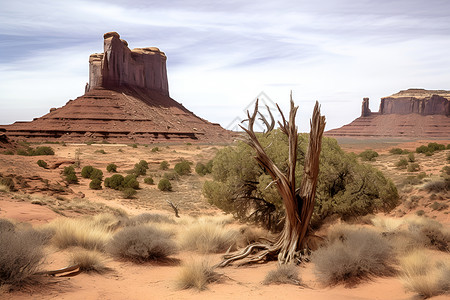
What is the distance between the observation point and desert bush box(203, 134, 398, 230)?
39.4 feet

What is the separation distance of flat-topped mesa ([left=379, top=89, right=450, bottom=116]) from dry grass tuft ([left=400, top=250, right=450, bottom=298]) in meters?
176

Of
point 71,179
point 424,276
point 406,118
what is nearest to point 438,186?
point 424,276

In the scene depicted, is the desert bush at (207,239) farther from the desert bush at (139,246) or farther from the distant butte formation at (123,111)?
the distant butte formation at (123,111)

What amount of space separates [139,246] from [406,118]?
175850 mm

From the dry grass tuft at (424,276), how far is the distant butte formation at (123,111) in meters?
76.5

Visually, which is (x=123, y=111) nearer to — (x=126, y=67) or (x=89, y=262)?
(x=126, y=67)

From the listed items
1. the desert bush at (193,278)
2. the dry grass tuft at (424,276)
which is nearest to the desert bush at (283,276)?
the desert bush at (193,278)

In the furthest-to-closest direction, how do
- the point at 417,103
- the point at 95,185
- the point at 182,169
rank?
the point at 417,103, the point at 182,169, the point at 95,185

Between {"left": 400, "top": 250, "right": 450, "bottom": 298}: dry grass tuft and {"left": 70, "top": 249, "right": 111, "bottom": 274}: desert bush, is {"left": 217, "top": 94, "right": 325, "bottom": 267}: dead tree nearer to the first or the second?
{"left": 400, "top": 250, "right": 450, "bottom": 298}: dry grass tuft

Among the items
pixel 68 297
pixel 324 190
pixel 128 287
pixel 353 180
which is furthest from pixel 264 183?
pixel 68 297

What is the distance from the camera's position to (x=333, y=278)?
25.1 ft

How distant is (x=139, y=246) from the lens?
906 cm

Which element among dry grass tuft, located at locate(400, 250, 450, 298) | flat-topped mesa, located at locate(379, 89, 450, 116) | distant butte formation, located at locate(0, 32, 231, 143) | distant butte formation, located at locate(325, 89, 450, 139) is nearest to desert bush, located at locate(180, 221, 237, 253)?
dry grass tuft, located at locate(400, 250, 450, 298)

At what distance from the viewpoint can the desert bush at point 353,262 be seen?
765 centimetres
